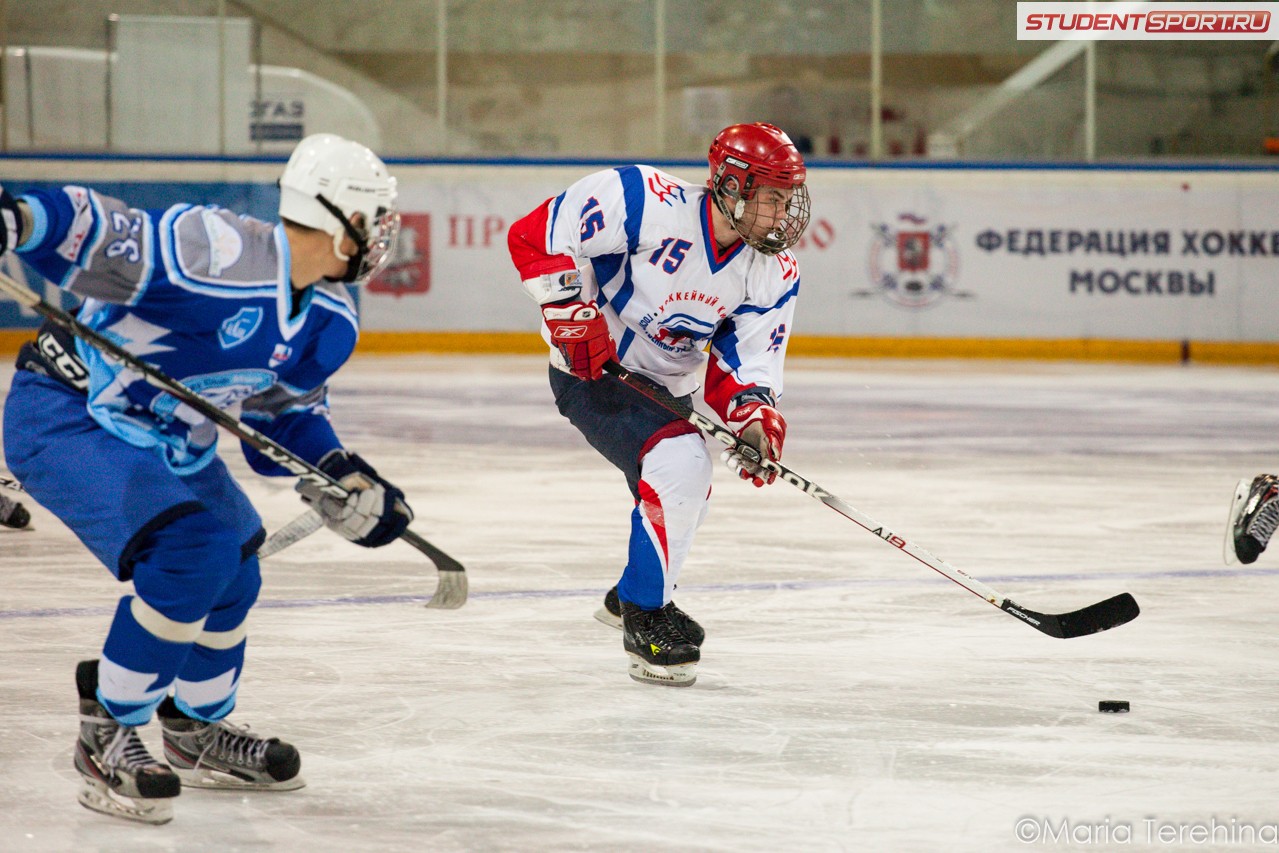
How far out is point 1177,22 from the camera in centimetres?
1202

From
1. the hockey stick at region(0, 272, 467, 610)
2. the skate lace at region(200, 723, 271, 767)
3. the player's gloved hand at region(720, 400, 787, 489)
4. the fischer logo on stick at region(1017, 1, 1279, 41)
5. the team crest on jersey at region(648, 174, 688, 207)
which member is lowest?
the skate lace at region(200, 723, 271, 767)

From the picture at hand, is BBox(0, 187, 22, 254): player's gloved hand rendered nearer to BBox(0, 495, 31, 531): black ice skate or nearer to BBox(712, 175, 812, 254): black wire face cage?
BBox(712, 175, 812, 254): black wire face cage

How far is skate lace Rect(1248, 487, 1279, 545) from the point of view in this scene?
4035mm

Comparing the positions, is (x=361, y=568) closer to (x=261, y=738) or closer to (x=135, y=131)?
(x=261, y=738)

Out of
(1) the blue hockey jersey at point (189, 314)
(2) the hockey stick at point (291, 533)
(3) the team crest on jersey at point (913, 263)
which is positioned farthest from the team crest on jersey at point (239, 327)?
(3) the team crest on jersey at point (913, 263)

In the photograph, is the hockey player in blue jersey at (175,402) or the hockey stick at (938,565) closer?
the hockey player in blue jersey at (175,402)

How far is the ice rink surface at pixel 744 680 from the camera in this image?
8.43 feet

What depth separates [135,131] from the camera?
1207 cm

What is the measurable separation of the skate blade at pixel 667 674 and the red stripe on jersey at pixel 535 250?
2.68 ft

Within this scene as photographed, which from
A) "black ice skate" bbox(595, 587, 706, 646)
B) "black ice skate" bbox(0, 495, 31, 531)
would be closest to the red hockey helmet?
"black ice skate" bbox(595, 587, 706, 646)

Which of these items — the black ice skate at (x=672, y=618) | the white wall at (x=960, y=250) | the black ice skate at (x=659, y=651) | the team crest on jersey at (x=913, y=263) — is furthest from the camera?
the team crest on jersey at (x=913, y=263)

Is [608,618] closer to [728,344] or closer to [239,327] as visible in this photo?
[728,344]

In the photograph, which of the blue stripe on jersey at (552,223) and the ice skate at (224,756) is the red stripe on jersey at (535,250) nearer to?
the blue stripe on jersey at (552,223)

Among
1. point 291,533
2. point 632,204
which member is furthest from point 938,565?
point 291,533
